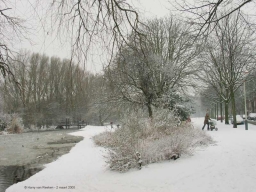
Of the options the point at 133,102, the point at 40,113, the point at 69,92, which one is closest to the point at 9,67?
the point at 69,92

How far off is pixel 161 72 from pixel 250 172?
54.4 ft

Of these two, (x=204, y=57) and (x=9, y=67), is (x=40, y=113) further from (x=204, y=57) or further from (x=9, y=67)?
(x=9, y=67)

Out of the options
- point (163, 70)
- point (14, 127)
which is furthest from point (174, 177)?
point (14, 127)

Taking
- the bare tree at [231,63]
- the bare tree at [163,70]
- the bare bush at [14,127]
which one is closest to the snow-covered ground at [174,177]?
the bare tree at [163,70]

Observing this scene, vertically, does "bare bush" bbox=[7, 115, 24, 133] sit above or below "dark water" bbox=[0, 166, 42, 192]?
above

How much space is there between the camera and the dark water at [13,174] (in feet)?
31.7

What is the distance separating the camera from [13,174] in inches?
439

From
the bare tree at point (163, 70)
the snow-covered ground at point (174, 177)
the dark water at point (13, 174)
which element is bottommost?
the dark water at point (13, 174)

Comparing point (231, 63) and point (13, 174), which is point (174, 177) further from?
point (231, 63)

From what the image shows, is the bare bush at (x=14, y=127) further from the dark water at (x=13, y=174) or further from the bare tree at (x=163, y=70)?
the dark water at (x=13, y=174)

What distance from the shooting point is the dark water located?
966cm

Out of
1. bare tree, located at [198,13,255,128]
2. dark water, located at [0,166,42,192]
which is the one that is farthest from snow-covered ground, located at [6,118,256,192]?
bare tree, located at [198,13,255,128]

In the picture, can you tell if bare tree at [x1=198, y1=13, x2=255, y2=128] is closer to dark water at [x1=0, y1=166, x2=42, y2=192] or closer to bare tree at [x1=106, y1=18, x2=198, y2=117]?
bare tree at [x1=106, y1=18, x2=198, y2=117]

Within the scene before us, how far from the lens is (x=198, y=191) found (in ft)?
23.0
